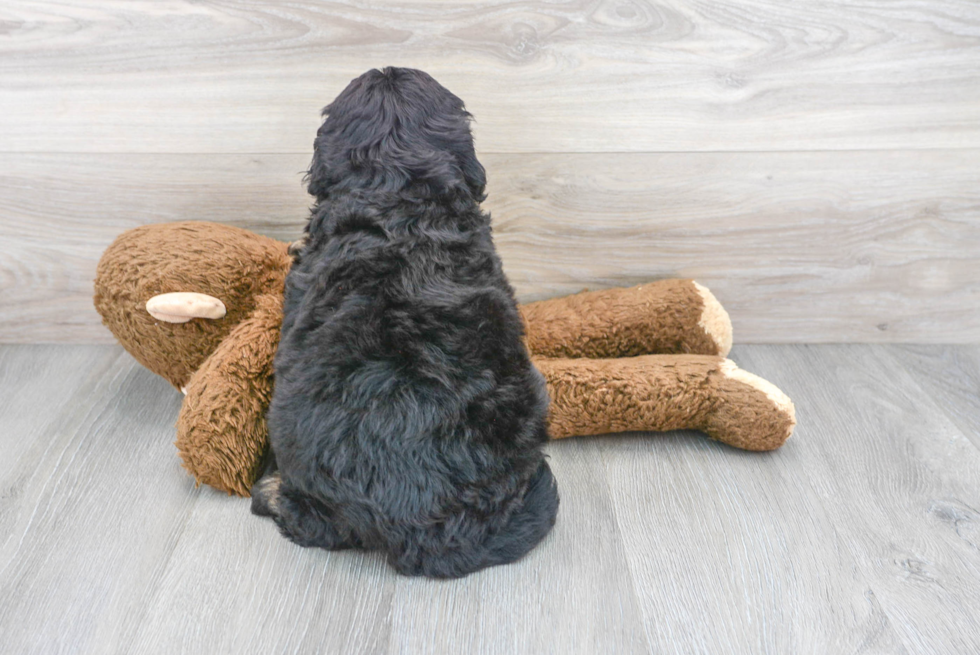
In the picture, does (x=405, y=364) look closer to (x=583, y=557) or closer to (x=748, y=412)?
(x=583, y=557)

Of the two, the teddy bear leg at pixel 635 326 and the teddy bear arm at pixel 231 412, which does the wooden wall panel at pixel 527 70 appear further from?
the teddy bear arm at pixel 231 412

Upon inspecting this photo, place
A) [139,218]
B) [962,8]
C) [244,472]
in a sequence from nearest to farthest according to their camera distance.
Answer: [244,472]
[962,8]
[139,218]

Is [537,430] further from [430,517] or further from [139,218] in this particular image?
[139,218]

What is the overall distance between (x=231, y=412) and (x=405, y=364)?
35 cm

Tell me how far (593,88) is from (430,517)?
86 centimetres

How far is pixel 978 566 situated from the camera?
968mm

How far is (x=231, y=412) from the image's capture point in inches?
41.2

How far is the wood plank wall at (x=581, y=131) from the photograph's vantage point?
1250 mm

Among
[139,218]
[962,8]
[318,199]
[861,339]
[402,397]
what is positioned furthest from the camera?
[861,339]

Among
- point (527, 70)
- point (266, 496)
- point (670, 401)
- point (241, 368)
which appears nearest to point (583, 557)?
point (670, 401)

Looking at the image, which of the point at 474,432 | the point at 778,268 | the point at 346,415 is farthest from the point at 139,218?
the point at 778,268

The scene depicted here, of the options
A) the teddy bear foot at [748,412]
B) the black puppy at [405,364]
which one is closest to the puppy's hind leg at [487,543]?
the black puppy at [405,364]

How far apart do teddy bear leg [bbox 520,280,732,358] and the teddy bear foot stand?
155 millimetres

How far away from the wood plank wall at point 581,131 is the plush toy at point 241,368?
0.25 m
